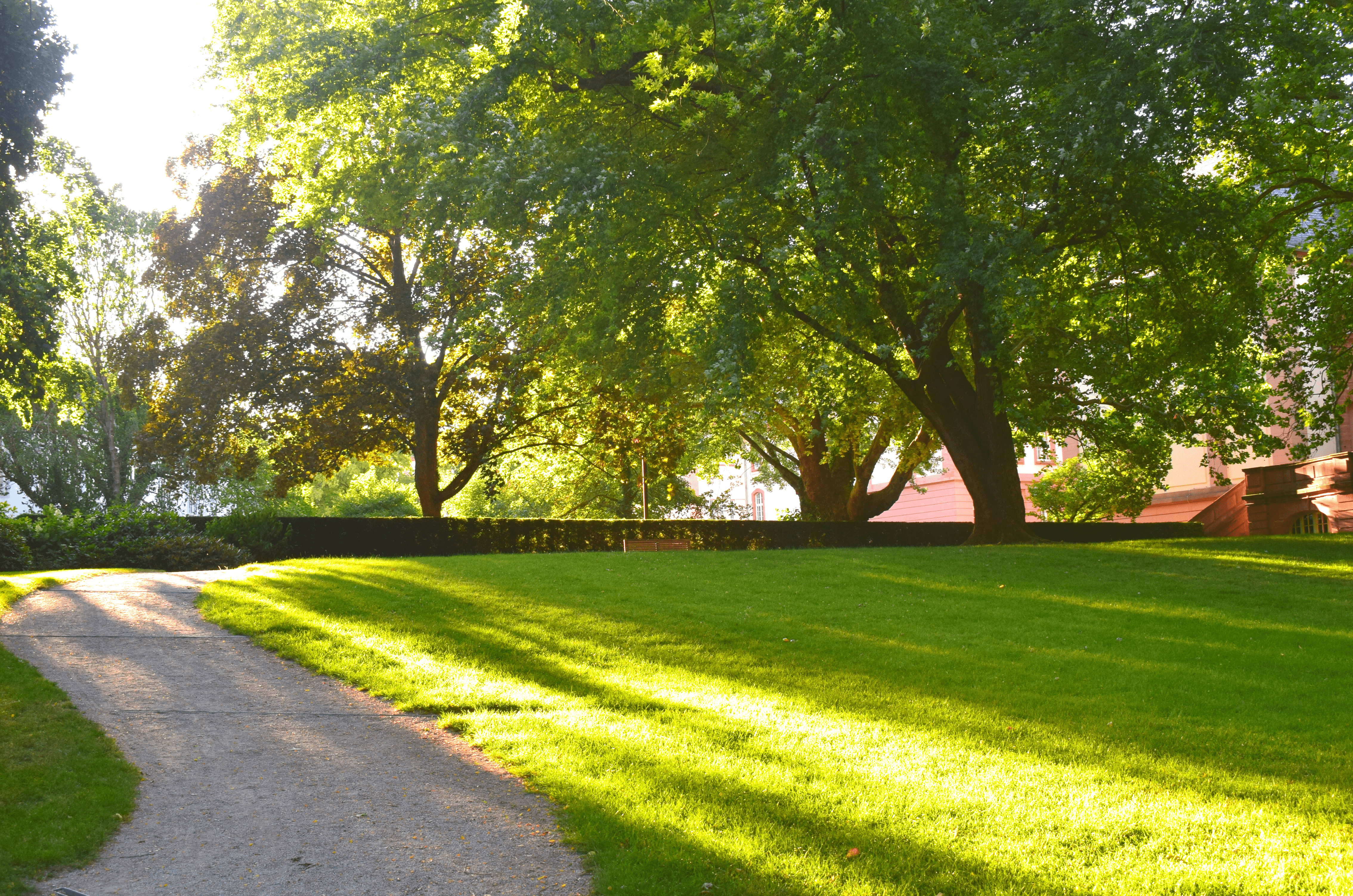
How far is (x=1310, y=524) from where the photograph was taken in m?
26.6

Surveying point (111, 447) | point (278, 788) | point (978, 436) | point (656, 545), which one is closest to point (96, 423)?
point (111, 447)

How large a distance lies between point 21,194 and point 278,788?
15.7 metres

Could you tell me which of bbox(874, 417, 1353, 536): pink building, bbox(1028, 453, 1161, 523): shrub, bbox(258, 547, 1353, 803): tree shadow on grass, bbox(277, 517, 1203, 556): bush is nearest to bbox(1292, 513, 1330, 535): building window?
bbox(874, 417, 1353, 536): pink building

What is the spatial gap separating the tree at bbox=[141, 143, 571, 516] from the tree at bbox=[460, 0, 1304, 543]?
781 cm

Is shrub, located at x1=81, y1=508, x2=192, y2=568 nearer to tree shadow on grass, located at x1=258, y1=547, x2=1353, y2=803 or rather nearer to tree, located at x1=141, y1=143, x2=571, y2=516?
tree, located at x1=141, y1=143, x2=571, y2=516

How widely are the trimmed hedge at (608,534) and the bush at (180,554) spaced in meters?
2.62

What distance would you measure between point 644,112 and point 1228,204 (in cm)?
989

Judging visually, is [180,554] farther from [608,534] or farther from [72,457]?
[72,457]

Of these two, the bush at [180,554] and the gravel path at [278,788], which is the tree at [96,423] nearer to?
the bush at [180,554]

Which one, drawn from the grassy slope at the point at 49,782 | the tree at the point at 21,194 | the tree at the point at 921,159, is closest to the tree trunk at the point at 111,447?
the tree at the point at 21,194

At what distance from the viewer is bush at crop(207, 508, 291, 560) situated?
21203mm

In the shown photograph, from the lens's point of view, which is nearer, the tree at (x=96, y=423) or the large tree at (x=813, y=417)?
the large tree at (x=813, y=417)

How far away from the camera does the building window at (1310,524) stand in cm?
2617

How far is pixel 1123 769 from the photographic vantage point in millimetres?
6492
